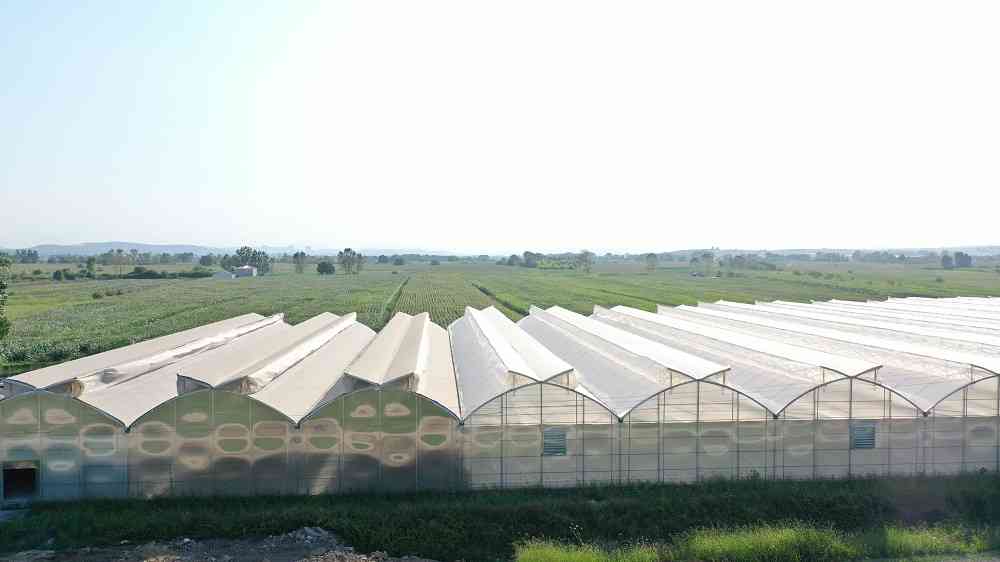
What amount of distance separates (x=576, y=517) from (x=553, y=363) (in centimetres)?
646

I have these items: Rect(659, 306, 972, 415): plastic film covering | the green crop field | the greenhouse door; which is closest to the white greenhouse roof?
Rect(659, 306, 972, 415): plastic film covering

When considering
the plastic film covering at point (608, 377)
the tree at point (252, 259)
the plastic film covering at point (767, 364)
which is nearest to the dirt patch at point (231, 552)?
the plastic film covering at point (608, 377)

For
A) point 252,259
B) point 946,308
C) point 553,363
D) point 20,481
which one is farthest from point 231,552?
point 252,259

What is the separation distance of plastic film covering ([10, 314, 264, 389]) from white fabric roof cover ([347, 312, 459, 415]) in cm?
798

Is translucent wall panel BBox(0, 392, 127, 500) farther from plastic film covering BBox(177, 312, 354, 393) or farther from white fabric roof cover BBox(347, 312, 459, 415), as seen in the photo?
white fabric roof cover BBox(347, 312, 459, 415)

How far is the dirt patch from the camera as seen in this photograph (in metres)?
14.8

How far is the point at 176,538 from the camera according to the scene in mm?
15805

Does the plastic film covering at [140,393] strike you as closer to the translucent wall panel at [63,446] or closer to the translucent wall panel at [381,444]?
the translucent wall panel at [63,446]

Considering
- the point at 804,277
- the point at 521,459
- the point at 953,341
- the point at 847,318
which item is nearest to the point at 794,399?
the point at 521,459

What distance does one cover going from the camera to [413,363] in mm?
22391

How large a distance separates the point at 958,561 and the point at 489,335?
58.5 ft

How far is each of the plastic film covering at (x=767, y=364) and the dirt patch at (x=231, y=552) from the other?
10763mm

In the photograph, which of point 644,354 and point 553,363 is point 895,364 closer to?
point 644,354

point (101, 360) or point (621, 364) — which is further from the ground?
point (101, 360)
